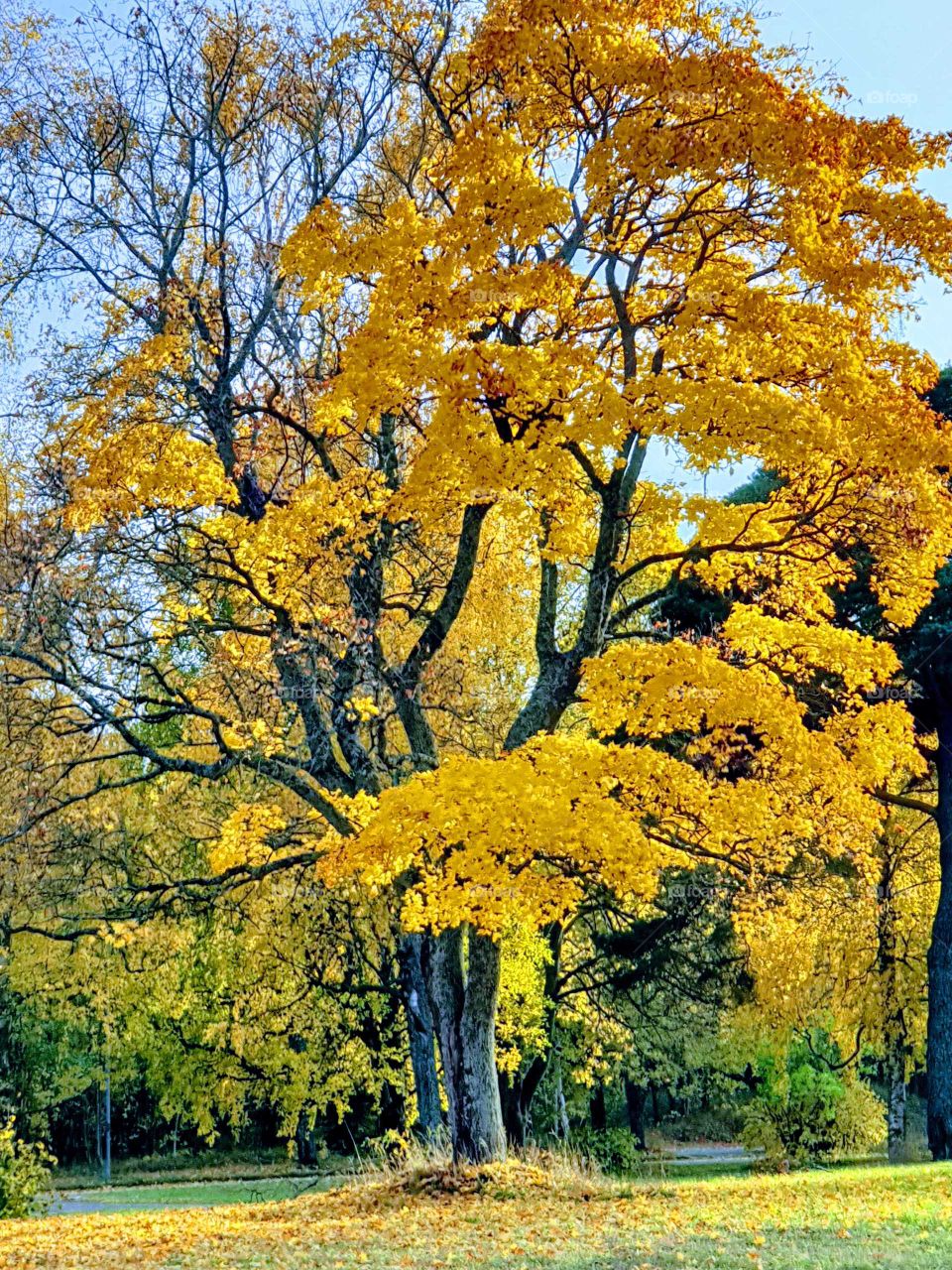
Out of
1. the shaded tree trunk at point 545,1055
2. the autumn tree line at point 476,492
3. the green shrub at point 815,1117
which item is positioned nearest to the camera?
the autumn tree line at point 476,492

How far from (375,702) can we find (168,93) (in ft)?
23.6

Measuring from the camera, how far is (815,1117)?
79.4 feet

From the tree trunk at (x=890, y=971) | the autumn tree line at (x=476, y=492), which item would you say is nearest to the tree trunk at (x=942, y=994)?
the autumn tree line at (x=476, y=492)

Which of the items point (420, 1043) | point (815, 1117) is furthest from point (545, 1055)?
point (815, 1117)

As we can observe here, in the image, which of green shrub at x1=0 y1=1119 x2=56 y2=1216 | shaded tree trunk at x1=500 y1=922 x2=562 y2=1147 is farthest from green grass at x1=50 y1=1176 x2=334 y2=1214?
green shrub at x1=0 y1=1119 x2=56 y2=1216

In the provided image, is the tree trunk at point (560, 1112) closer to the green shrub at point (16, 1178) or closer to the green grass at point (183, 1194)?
the green grass at point (183, 1194)

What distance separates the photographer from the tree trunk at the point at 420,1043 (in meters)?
16.0

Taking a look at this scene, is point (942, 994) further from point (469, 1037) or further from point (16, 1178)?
point (16, 1178)

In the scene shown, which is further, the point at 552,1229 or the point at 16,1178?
the point at 16,1178

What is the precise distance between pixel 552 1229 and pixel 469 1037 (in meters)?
3.58

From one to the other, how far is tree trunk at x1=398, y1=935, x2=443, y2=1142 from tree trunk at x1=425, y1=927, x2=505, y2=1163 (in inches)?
95.3

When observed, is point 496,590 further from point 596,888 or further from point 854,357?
point 854,357

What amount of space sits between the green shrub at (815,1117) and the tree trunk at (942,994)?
8207 mm

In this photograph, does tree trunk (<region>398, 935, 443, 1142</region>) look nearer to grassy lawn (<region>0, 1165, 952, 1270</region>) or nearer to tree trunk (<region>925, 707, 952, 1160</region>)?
grassy lawn (<region>0, 1165, 952, 1270</region>)
